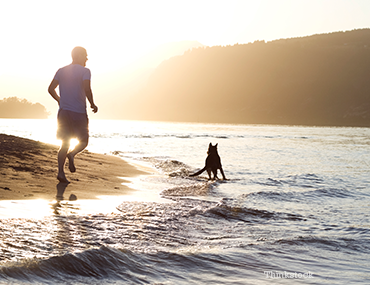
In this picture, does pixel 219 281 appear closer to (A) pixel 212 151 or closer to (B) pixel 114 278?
(B) pixel 114 278

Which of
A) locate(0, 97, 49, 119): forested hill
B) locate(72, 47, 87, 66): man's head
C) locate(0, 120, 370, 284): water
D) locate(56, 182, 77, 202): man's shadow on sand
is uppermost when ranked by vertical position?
locate(0, 97, 49, 119): forested hill

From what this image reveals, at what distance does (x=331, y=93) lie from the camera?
159 metres

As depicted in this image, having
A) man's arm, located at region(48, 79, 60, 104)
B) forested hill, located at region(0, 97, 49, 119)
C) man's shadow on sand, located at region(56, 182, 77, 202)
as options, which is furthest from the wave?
forested hill, located at region(0, 97, 49, 119)

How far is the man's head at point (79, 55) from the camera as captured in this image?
5750mm

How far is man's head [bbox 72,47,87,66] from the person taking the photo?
18.9ft

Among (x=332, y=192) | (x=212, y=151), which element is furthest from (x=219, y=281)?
(x=212, y=151)

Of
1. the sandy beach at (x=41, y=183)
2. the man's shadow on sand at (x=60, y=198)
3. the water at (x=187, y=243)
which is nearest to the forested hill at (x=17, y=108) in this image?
the sandy beach at (x=41, y=183)

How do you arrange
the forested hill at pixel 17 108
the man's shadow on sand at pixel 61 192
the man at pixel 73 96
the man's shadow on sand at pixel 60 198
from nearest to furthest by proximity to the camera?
the man's shadow on sand at pixel 60 198 → the man's shadow on sand at pixel 61 192 → the man at pixel 73 96 → the forested hill at pixel 17 108

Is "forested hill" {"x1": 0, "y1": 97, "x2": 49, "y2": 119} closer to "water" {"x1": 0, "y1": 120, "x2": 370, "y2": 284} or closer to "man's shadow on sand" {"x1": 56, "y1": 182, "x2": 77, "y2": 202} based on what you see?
"man's shadow on sand" {"x1": 56, "y1": 182, "x2": 77, "y2": 202}

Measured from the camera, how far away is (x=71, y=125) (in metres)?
5.80

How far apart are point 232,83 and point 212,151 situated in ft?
584

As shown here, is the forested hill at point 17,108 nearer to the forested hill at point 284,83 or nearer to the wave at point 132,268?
the forested hill at point 284,83

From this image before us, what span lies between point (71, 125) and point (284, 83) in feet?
574

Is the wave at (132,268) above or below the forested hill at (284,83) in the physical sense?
below
